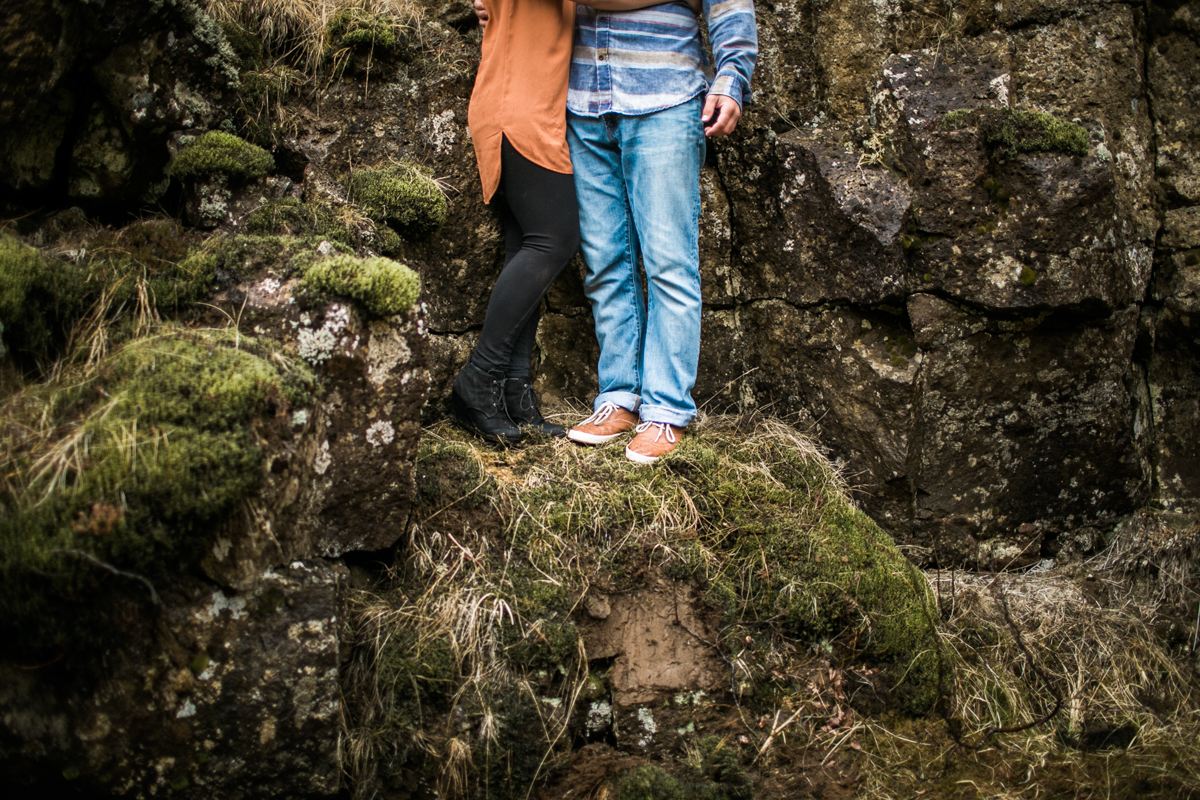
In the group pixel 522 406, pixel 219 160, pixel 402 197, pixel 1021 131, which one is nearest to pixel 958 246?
pixel 1021 131

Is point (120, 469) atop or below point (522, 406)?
atop

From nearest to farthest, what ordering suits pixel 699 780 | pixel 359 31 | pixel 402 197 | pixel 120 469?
pixel 120 469, pixel 699 780, pixel 402 197, pixel 359 31

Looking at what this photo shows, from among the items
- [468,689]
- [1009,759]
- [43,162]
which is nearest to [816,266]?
[1009,759]

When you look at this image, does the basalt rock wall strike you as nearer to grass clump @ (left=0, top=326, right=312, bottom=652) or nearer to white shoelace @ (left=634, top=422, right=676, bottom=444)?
white shoelace @ (left=634, top=422, right=676, bottom=444)

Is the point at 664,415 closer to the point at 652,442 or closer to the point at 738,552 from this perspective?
the point at 652,442

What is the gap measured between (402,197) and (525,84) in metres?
0.68

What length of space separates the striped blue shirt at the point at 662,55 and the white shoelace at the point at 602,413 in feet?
3.92

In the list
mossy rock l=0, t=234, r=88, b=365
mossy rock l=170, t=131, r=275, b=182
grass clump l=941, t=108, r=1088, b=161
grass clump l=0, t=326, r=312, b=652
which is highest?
grass clump l=941, t=108, r=1088, b=161

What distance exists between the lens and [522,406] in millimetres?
3225

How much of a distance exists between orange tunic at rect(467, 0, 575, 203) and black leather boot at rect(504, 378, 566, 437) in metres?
0.80

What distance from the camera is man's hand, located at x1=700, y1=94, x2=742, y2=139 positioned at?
Result: 2934mm

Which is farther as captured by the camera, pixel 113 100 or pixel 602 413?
pixel 602 413

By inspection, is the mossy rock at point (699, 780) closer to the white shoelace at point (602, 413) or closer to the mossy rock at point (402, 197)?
the white shoelace at point (602, 413)

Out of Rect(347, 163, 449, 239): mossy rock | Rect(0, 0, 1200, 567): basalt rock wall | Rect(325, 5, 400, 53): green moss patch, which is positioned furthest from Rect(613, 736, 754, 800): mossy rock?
Rect(325, 5, 400, 53): green moss patch
